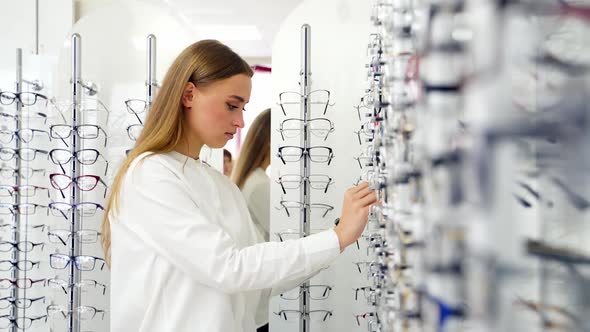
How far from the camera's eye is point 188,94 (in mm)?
1384

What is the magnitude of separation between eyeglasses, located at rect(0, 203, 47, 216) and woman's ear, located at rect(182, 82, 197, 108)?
1.58 metres

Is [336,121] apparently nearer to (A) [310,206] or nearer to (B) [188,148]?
(A) [310,206]

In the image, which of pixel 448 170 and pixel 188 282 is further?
pixel 188 282

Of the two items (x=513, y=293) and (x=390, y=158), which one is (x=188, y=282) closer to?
(x=390, y=158)

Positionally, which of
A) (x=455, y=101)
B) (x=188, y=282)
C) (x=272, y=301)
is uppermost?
(x=455, y=101)

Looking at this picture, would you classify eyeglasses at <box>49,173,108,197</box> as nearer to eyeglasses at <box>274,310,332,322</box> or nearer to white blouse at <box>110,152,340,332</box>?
eyeglasses at <box>274,310,332,322</box>

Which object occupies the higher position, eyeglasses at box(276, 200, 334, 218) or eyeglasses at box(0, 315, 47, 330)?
eyeglasses at box(276, 200, 334, 218)

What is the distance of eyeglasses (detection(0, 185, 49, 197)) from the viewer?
103 inches

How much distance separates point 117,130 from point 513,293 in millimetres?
2645

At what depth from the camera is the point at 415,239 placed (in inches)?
17.6

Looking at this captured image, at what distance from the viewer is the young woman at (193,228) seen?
1175mm

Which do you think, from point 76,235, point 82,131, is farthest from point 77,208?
point 82,131

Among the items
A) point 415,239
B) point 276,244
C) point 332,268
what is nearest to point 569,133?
point 415,239

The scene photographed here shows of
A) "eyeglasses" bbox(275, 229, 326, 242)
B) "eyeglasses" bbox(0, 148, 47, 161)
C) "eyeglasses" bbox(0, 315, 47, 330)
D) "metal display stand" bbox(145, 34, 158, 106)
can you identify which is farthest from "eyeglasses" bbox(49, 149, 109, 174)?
"eyeglasses" bbox(275, 229, 326, 242)
